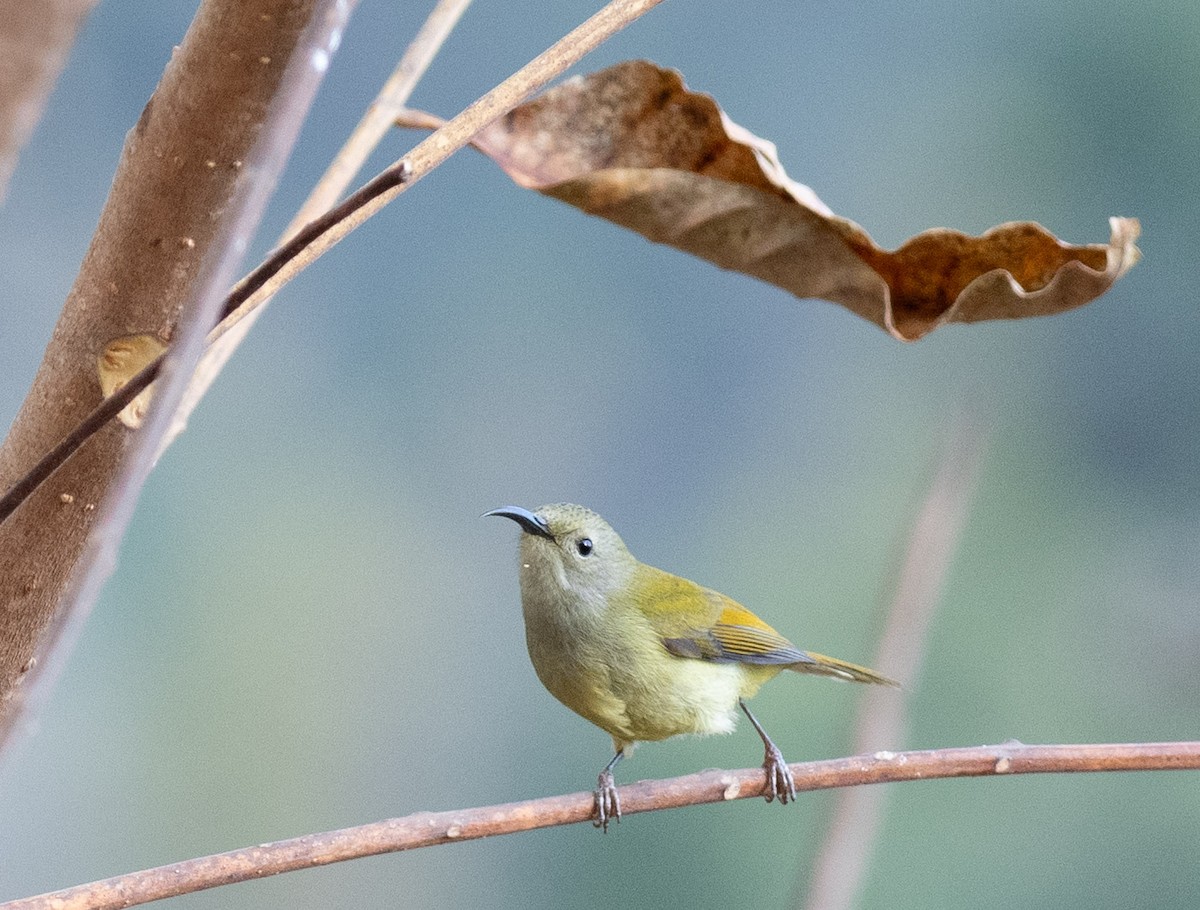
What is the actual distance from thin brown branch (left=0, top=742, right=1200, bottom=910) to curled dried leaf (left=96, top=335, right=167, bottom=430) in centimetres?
21

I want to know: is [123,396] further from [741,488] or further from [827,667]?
[741,488]

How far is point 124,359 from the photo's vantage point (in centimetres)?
48

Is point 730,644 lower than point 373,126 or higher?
lower

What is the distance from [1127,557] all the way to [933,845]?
641 millimetres

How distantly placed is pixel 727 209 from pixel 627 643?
64 centimetres

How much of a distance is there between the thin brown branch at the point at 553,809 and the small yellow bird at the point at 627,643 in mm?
367

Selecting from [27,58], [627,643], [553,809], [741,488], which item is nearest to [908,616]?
[553,809]

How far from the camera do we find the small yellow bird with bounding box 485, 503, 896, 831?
1345 millimetres

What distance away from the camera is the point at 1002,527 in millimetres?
2545

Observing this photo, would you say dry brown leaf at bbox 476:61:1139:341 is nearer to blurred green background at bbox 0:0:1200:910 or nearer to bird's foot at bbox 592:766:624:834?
bird's foot at bbox 592:766:624:834

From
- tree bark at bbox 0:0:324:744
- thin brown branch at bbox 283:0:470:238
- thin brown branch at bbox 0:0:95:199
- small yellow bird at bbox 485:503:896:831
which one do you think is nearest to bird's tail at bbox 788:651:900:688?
small yellow bird at bbox 485:503:896:831

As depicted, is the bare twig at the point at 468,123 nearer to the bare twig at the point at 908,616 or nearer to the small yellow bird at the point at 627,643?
the bare twig at the point at 908,616

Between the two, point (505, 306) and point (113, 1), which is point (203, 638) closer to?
point (505, 306)

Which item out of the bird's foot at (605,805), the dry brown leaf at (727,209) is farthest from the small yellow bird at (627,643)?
the dry brown leaf at (727,209)
